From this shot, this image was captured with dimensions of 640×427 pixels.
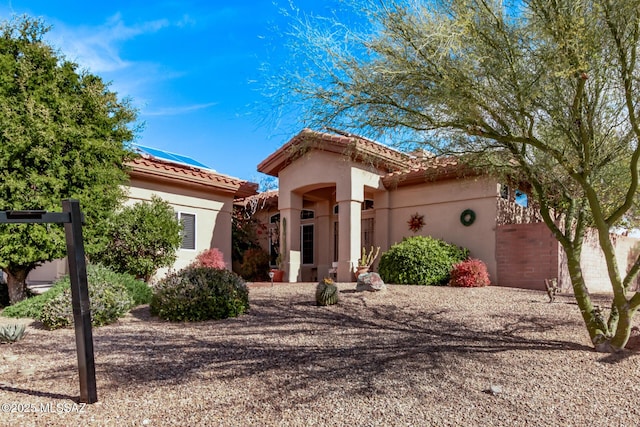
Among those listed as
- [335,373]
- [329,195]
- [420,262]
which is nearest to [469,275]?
[420,262]

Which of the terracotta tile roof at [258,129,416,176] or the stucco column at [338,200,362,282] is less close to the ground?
the terracotta tile roof at [258,129,416,176]

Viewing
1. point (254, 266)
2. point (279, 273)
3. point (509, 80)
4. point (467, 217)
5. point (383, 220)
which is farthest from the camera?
point (254, 266)

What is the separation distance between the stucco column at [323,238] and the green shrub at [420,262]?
4527 mm

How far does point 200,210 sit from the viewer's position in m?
15.0

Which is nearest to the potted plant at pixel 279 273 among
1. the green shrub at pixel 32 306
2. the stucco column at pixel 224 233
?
the stucco column at pixel 224 233

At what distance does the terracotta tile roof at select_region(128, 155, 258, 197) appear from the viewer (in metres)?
13.2

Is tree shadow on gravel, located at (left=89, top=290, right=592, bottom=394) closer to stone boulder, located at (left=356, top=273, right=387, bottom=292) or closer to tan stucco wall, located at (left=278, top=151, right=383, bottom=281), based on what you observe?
stone boulder, located at (left=356, top=273, right=387, bottom=292)

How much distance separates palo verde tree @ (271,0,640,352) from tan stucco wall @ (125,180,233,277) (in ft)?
27.5

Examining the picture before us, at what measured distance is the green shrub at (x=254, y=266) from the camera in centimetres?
1705

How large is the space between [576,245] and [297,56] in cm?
454

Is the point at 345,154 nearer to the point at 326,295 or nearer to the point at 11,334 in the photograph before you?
the point at 326,295

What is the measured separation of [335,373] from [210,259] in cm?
954

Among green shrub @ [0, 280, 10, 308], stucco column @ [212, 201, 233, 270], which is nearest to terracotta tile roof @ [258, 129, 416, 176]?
stucco column @ [212, 201, 233, 270]

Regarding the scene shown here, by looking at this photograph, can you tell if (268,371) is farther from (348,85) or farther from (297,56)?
(297,56)
